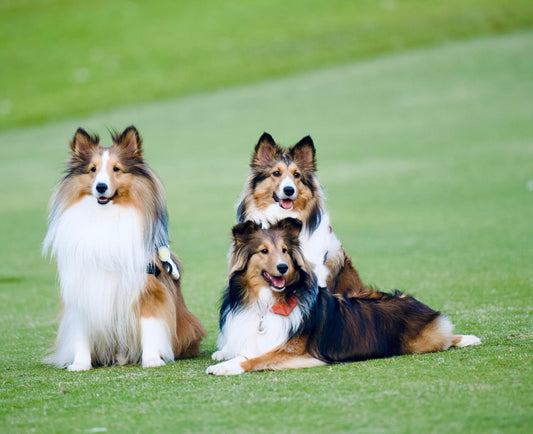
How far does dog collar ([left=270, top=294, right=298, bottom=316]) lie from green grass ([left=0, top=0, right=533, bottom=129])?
1093 inches

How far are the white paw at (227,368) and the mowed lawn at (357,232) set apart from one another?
97 mm

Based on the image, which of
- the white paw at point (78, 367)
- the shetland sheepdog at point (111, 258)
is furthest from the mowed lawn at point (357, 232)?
the shetland sheepdog at point (111, 258)

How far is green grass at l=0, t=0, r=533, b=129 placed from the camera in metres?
35.6

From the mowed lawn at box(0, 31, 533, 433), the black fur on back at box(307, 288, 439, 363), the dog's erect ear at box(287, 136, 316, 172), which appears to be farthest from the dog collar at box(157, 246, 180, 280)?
the dog's erect ear at box(287, 136, 316, 172)

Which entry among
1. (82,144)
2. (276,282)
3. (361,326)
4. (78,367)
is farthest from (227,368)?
(82,144)

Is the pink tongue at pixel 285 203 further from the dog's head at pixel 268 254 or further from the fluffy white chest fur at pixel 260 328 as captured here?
the fluffy white chest fur at pixel 260 328

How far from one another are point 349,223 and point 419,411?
11.4 m

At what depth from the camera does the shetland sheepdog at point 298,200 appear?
8.07m

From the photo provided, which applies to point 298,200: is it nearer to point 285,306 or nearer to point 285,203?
point 285,203

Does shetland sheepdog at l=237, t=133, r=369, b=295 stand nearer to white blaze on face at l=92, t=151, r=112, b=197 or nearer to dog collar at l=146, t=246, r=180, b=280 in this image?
dog collar at l=146, t=246, r=180, b=280

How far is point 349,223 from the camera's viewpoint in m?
16.7

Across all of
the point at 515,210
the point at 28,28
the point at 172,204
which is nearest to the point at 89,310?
the point at 515,210

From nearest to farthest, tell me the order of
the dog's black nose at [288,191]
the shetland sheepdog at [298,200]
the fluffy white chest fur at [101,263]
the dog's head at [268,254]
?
the dog's head at [268,254]
the fluffy white chest fur at [101,263]
the dog's black nose at [288,191]
the shetland sheepdog at [298,200]

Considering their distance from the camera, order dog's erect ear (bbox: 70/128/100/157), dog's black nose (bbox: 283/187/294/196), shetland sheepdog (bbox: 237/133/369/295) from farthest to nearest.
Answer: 1. shetland sheepdog (bbox: 237/133/369/295)
2. dog's black nose (bbox: 283/187/294/196)
3. dog's erect ear (bbox: 70/128/100/157)
